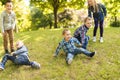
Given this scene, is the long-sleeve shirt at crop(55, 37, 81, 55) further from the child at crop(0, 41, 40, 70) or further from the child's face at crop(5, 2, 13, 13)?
the child's face at crop(5, 2, 13, 13)

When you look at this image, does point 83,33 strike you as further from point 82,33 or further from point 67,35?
point 67,35

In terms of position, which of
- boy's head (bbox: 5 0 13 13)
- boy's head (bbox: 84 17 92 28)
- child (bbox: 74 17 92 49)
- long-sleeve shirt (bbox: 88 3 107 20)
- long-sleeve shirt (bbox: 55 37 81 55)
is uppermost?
boy's head (bbox: 5 0 13 13)

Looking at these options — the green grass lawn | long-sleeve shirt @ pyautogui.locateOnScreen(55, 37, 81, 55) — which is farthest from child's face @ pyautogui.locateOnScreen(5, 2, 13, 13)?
long-sleeve shirt @ pyautogui.locateOnScreen(55, 37, 81, 55)

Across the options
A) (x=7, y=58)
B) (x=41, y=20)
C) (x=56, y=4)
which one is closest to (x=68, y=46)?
(x=7, y=58)

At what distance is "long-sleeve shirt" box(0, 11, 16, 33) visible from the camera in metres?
9.38

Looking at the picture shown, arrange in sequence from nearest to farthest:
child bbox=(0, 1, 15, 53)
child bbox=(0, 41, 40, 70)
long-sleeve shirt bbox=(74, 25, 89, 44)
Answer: child bbox=(0, 41, 40, 70), child bbox=(0, 1, 15, 53), long-sleeve shirt bbox=(74, 25, 89, 44)

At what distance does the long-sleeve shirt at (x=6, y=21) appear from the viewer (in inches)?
369

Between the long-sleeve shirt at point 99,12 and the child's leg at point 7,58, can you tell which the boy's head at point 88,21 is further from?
the child's leg at point 7,58

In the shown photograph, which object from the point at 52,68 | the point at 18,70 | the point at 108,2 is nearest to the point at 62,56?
the point at 52,68

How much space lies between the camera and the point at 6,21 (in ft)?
31.3

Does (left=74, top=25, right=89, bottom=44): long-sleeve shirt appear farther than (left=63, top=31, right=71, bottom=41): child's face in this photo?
Yes

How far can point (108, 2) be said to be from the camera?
31.5m

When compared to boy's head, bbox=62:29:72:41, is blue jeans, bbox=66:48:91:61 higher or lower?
lower

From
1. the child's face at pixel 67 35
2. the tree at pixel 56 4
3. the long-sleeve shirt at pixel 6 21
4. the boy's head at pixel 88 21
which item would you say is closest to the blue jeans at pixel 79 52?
the child's face at pixel 67 35
